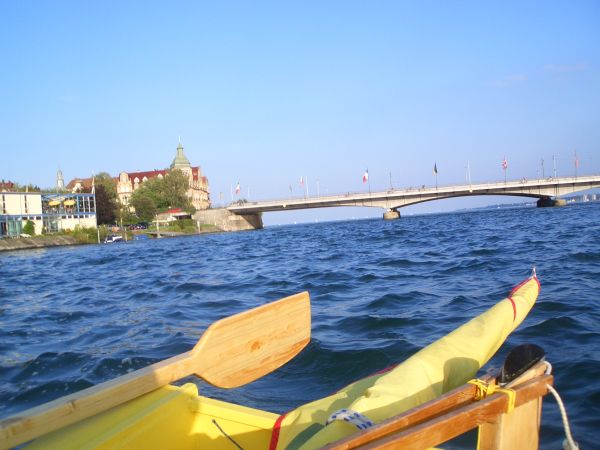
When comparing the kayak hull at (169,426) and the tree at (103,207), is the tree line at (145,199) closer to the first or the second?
the tree at (103,207)

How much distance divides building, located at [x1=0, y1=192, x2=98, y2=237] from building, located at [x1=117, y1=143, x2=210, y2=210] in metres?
38.9

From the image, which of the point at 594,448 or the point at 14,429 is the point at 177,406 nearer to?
the point at 14,429

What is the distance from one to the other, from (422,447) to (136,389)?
154 cm

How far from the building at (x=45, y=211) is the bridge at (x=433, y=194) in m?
23.6

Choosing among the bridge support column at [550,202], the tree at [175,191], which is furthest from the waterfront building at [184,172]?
the bridge support column at [550,202]

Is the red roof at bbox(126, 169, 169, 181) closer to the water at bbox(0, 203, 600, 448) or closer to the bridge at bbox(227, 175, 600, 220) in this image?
the bridge at bbox(227, 175, 600, 220)

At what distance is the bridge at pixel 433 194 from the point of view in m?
65.9

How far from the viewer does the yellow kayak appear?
2.14m

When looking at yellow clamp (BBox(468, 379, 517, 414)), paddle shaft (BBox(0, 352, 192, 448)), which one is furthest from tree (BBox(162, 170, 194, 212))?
yellow clamp (BBox(468, 379, 517, 414))

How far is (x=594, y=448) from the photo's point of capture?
3311 millimetres

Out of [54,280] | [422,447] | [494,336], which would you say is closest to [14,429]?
[422,447]

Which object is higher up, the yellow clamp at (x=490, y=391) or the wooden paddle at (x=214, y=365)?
the yellow clamp at (x=490, y=391)

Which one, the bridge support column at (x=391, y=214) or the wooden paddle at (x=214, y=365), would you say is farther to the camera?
the bridge support column at (x=391, y=214)

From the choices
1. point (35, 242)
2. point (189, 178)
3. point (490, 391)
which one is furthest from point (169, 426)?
point (189, 178)
